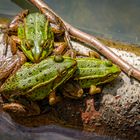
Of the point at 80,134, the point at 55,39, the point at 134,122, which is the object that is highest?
the point at 55,39

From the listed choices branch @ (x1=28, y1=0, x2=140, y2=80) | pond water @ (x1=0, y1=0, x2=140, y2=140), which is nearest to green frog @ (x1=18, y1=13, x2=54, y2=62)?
branch @ (x1=28, y1=0, x2=140, y2=80)

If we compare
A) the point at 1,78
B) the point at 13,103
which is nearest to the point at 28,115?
the point at 13,103

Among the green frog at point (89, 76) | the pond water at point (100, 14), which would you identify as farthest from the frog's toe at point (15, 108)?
the pond water at point (100, 14)

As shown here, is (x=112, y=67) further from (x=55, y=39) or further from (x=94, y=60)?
(x=55, y=39)

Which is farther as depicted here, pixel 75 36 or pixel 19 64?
pixel 75 36

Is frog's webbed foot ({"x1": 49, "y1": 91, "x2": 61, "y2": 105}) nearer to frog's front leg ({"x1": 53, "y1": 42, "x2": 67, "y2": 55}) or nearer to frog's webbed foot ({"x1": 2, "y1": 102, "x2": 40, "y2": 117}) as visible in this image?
frog's webbed foot ({"x1": 2, "y1": 102, "x2": 40, "y2": 117})

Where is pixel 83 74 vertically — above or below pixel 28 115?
above

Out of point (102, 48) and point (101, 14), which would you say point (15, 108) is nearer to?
point (102, 48)

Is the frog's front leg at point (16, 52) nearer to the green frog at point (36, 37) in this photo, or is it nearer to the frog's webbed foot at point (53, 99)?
the green frog at point (36, 37)
